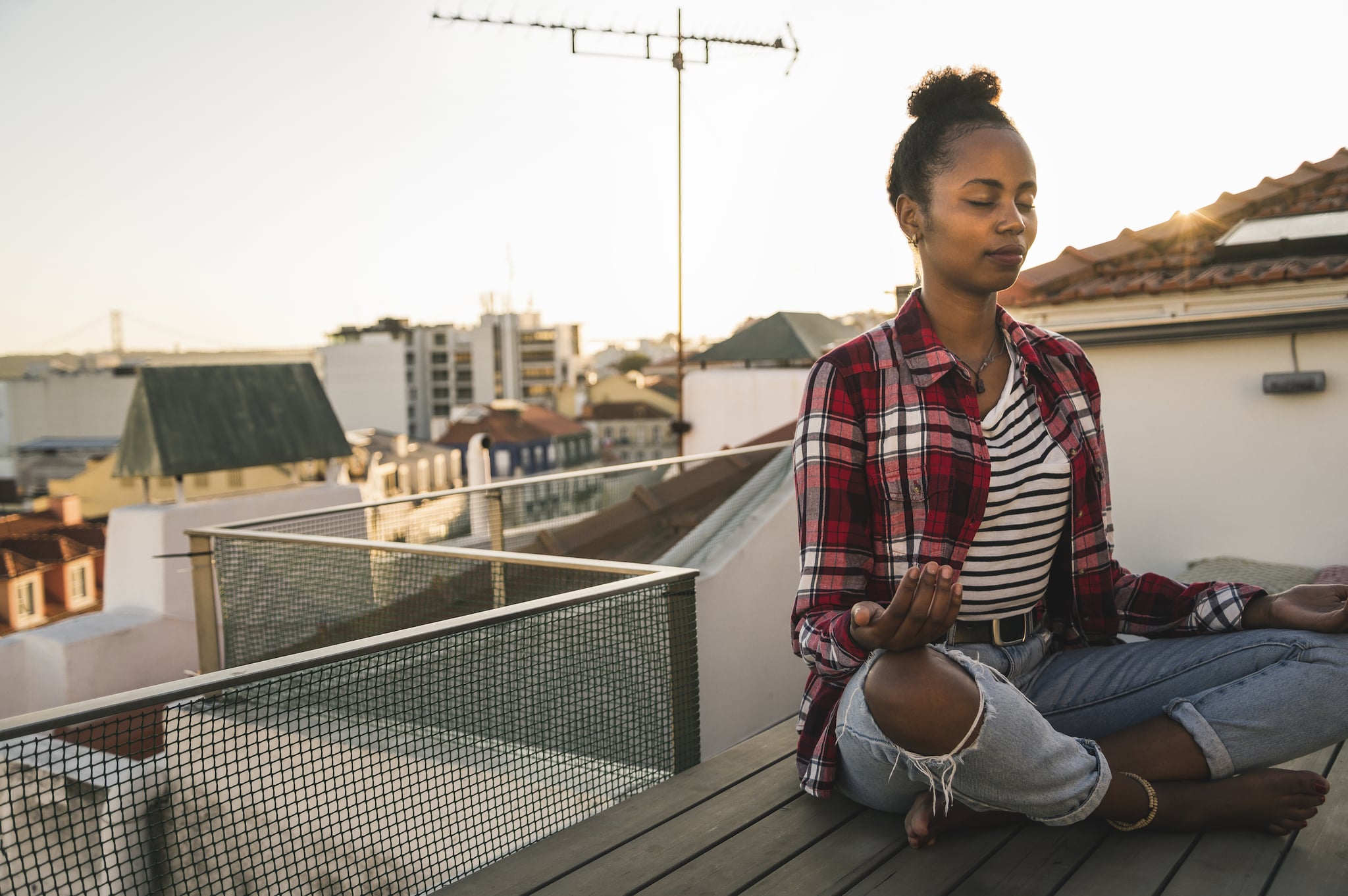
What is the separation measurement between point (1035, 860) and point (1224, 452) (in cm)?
382

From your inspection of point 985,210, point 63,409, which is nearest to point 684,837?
point 985,210

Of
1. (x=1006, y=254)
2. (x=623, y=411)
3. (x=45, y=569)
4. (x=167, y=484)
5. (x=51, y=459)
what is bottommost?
(x=45, y=569)

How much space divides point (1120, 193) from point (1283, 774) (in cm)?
592

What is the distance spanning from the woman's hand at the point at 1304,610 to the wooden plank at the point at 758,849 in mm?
839

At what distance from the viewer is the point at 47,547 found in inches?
1411

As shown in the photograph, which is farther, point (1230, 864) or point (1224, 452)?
point (1224, 452)

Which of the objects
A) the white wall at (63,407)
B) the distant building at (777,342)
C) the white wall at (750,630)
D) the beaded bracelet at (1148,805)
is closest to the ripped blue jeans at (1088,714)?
the beaded bracelet at (1148,805)

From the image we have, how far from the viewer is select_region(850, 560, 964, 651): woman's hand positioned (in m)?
1.31

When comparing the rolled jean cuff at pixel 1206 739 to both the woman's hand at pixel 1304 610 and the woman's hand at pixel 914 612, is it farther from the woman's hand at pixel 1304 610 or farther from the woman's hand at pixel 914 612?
the woman's hand at pixel 914 612

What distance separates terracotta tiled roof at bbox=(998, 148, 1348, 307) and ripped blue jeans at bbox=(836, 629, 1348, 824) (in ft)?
11.6

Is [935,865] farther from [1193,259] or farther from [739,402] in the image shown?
[739,402]

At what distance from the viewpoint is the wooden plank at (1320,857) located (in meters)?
1.56

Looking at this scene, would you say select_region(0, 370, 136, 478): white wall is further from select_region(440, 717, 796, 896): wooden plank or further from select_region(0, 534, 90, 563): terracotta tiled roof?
select_region(440, 717, 796, 896): wooden plank

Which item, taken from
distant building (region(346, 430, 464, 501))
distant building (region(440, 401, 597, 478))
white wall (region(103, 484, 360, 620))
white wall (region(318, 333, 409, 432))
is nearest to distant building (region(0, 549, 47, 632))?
distant building (region(346, 430, 464, 501))
